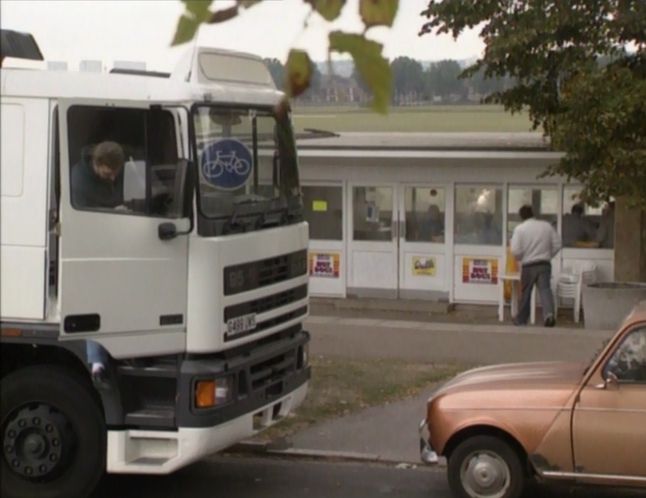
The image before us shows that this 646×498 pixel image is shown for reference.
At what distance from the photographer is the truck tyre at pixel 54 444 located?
7965 millimetres

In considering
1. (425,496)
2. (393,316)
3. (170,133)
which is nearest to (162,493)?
(425,496)

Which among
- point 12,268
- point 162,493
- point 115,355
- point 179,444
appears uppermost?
point 12,268

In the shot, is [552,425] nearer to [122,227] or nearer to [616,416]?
[616,416]

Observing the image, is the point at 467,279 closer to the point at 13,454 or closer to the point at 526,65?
the point at 526,65

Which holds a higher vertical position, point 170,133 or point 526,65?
point 526,65

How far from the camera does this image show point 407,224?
20.0 meters

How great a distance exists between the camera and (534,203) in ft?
62.3

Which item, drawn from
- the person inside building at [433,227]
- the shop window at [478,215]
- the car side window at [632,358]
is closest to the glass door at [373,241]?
the person inside building at [433,227]

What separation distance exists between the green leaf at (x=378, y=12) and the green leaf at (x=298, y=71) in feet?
0.61

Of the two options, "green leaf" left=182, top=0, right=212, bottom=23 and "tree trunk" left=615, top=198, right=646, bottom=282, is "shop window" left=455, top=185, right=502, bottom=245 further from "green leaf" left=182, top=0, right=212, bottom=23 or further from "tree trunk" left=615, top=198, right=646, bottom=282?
"green leaf" left=182, top=0, right=212, bottom=23

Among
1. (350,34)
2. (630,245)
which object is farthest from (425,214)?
(350,34)

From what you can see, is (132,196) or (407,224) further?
(407,224)

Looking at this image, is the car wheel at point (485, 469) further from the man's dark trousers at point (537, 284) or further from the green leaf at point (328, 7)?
the man's dark trousers at point (537, 284)

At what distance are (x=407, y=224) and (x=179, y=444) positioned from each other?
12.3 metres
